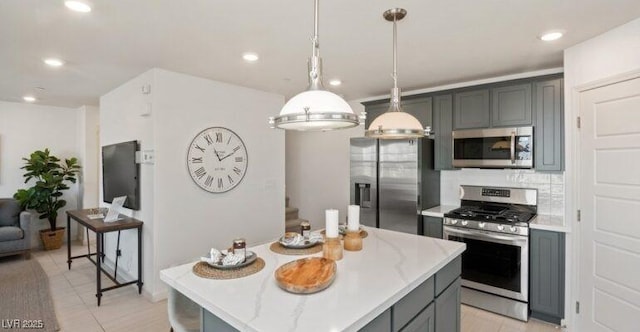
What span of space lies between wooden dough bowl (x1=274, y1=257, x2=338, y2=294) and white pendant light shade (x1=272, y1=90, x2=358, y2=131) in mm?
701

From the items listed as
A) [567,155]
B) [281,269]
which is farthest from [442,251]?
[567,155]

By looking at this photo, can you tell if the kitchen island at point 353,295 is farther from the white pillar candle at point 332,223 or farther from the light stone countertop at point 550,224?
the light stone countertop at point 550,224

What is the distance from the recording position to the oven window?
9.72ft

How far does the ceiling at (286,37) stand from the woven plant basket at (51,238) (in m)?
2.56

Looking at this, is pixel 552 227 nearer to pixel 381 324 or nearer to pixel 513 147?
pixel 513 147

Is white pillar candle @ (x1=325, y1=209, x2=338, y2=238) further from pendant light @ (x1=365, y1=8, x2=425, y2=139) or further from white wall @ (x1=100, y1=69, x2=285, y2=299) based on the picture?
white wall @ (x1=100, y1=69, x2=285, y2=299)

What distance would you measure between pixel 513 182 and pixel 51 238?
6602 mm

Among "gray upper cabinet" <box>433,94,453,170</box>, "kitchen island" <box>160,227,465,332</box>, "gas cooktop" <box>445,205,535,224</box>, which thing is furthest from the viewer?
"gray upper cabinet" <box>433,94,453,170</box>

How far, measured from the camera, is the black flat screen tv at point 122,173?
11.2 ft

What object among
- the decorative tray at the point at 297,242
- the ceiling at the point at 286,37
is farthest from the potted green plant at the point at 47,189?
the decorative tray at the point at 297,242

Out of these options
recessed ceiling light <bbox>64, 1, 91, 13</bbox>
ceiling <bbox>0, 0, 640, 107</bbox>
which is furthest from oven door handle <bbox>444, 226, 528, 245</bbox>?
recessed ceiling light <bbox>64, 1, 91, 13</bbox>

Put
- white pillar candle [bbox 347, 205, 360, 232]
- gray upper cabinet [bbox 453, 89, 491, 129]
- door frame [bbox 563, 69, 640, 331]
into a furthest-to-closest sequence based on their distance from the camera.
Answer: gray upper cabinet [bbox 453, 89, 491, 129]
door frame [bbox 563, 69, 640, 331]
white pillar candle [bbox 347, 205, 360, 232]

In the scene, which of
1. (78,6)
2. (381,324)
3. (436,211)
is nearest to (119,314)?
(78,6)

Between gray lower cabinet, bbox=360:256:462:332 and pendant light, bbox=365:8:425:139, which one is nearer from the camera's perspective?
gray lower cabinet, bbox=360:256:462:332
